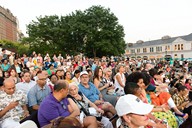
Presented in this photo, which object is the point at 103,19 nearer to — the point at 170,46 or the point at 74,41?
the point at 74,41

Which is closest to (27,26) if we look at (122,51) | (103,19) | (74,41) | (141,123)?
(74,41)

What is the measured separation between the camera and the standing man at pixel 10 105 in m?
3.83

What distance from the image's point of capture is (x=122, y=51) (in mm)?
43656

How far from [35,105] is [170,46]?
259 ft

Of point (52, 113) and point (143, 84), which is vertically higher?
point (143, 84)

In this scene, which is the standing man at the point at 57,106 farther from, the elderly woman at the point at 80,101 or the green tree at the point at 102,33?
the green tree at the point at 102,33

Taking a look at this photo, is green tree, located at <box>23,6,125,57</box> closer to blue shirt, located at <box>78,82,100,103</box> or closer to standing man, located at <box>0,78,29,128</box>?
blue shirt, located at <box>78,82,100,103</box>

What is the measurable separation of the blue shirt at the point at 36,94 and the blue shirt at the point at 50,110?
1492 millimetres

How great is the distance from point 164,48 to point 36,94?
80855 mm

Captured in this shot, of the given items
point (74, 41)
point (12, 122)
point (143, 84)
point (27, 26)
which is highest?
point (27, 26)

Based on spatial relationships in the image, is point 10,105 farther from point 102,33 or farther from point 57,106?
point 102,33

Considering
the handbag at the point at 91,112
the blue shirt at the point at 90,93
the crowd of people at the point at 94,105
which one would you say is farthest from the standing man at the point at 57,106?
the blue shirt at the point at 90,93

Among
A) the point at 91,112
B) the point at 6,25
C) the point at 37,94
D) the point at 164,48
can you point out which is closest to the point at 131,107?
the point at 91,112

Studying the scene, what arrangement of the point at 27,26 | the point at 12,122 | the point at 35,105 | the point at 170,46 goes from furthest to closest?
1. the point at 170,46
2. the point at 27,26
3. the point at 35,105
4. the point at 12,122
